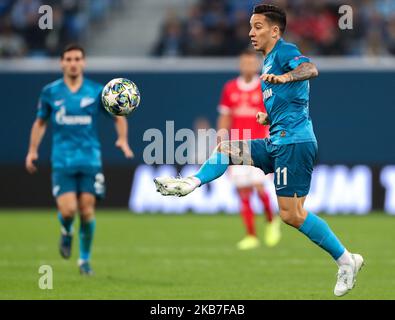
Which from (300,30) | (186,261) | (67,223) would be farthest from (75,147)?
(300,30)

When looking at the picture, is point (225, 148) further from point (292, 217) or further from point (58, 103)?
point (58, 103)

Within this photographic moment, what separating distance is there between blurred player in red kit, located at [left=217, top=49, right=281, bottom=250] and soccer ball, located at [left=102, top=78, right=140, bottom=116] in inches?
212

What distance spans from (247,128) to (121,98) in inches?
233

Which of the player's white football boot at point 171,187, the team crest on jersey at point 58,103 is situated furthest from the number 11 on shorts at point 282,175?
the team crest on jersey at point 58,103

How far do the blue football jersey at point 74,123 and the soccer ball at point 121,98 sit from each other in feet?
6.12

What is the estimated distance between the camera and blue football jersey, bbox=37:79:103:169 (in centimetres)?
1249

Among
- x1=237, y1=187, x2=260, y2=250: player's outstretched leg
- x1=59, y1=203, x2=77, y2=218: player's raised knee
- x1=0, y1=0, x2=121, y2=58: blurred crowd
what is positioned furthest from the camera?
x1=0, y1=0, x2=121, y2=58: blurred crowd

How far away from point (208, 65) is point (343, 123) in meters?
3.09

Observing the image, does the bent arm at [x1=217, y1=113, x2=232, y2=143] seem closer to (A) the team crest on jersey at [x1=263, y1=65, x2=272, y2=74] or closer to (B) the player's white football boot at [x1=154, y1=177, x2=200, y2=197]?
(A) the team crest on jersey at [x1=263, y1=65, x2=272, y2=74]

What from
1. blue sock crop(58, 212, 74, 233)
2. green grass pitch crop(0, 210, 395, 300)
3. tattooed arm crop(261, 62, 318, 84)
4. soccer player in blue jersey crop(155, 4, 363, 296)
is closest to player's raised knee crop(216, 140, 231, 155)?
soccer player in blue jersey crop(155, 4, 363, 296)

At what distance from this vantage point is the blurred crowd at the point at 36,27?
23281 mm

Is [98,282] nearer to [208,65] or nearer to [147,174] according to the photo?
[147,174]

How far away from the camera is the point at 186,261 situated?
13836mm
